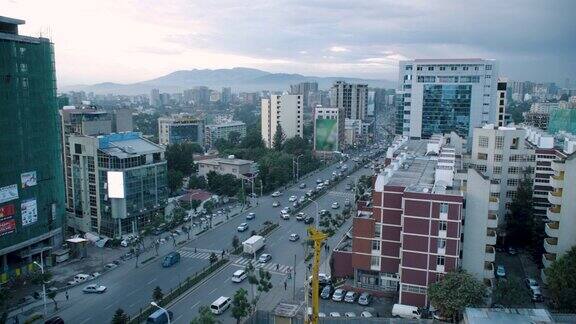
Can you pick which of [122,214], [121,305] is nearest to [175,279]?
[121,305]

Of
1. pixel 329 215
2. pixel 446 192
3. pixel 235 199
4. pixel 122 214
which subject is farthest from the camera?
pixel 235 199

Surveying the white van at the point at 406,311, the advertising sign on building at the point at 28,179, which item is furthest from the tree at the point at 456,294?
the advertising sign on building at the point at 28,179

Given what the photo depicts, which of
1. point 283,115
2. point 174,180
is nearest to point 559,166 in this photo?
point 174,180

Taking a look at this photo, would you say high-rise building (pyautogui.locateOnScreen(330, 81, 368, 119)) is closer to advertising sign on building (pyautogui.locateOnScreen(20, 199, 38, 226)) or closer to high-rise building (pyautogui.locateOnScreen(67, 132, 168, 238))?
high-rise building (pyautogui.locateOnScreen(67, 132, 168, 238))

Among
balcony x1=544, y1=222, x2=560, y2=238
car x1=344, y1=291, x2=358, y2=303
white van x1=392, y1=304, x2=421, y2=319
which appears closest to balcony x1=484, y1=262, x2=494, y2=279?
white van x1=392, y1=304, x2=421, y2=319

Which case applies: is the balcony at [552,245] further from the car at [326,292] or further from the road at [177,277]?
the road at [177,277]

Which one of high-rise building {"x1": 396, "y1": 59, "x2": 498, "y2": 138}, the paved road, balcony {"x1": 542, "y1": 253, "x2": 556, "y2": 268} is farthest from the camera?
high-rise building {"x1": 396, "y1": 59, "x2": 498, "y2": 138}

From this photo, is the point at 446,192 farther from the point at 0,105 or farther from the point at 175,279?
the point at 0,105
